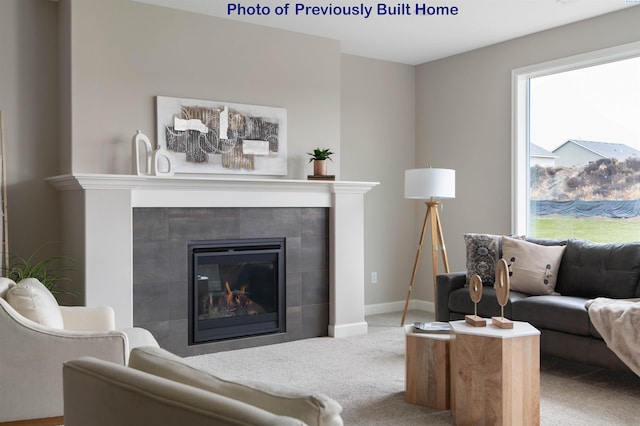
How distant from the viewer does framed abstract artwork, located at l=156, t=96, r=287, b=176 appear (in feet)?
15.4

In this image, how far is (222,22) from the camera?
4.92m

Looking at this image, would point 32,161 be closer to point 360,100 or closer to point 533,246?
point 360,100

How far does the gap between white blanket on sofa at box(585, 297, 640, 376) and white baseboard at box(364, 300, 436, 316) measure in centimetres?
273

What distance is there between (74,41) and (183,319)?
2110 millimetres

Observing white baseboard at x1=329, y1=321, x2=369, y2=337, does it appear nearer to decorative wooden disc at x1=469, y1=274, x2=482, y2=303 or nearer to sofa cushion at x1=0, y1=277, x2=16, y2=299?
decorative wooden disc at x1=469, y1=274, x2=482, y2=303

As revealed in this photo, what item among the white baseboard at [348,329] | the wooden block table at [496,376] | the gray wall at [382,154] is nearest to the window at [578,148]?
the gray wall at [382,154]

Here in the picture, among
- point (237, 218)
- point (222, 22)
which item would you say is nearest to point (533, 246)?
point (237, 218)

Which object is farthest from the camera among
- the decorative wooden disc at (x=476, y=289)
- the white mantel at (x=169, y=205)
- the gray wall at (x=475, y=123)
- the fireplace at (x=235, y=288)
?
the gray wall at (x=475, y=123)

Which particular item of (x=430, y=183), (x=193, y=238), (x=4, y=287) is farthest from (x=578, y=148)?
(x=4, y=287)

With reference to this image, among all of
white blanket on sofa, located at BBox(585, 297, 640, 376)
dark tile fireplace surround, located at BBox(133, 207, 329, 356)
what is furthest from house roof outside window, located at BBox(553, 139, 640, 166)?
dark tile fireplace surround, located at BBox(133, 207, 329, 356)

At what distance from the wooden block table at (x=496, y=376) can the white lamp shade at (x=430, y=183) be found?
233 cm

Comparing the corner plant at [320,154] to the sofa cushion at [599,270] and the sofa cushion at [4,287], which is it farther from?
the sofa cushion at [4,287]

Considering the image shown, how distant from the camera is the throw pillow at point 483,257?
187 inches

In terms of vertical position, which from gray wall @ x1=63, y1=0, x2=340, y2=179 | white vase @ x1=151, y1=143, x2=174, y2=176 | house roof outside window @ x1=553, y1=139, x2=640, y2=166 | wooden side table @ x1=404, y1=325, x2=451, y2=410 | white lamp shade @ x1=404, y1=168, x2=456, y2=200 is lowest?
wooden side table @ x1=404, y1=325, x2=451, y2=410
